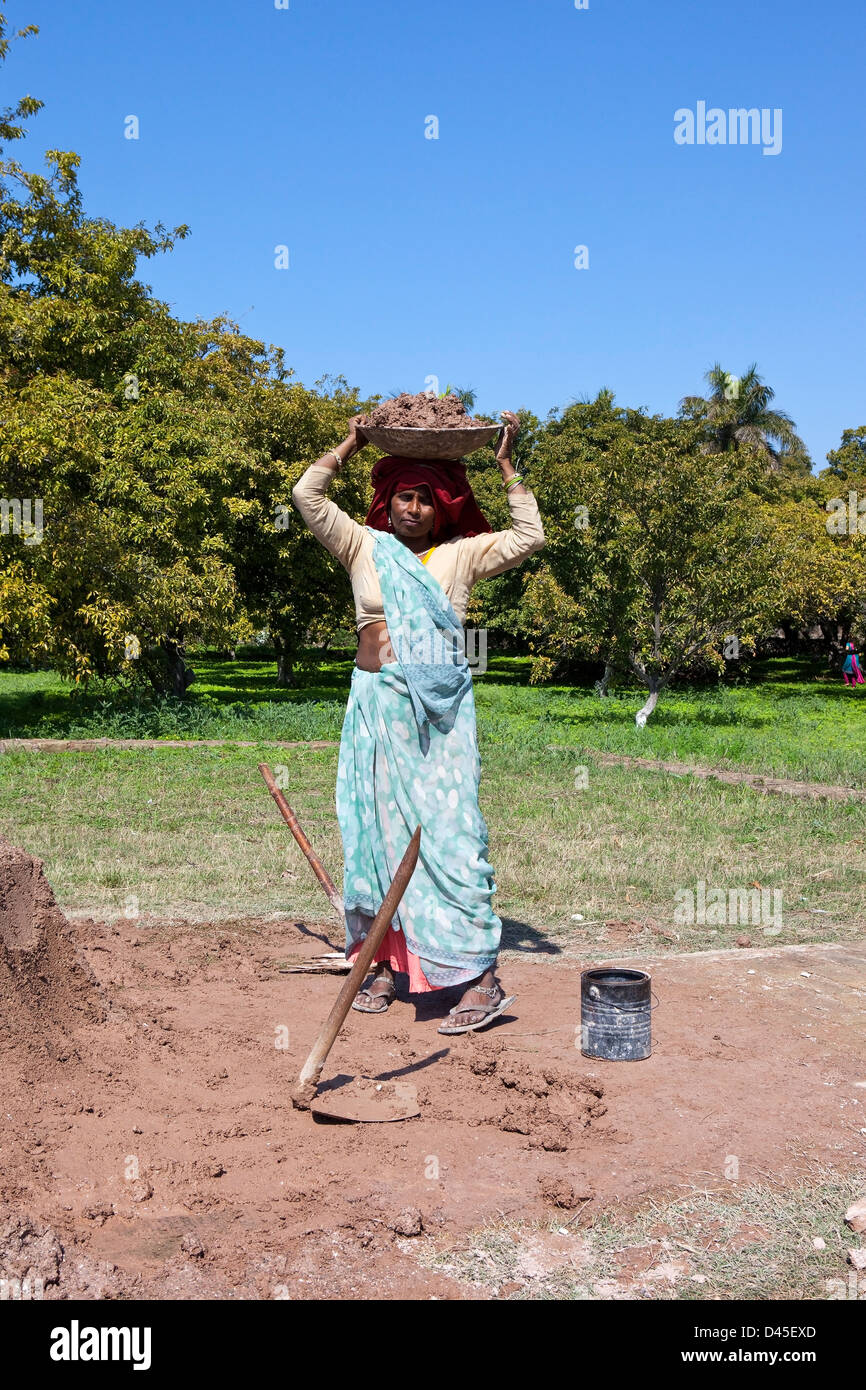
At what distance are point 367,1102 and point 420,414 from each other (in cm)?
250

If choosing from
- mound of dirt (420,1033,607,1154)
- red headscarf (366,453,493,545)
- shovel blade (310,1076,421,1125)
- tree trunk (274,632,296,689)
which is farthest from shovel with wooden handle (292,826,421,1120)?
tree trunk (274,632,296,689)

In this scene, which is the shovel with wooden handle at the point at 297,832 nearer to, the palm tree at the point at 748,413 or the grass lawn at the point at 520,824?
the grass lawn at the point at 520,824

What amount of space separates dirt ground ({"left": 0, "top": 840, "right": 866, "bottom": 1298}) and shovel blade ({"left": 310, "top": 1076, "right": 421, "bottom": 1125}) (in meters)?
0.04

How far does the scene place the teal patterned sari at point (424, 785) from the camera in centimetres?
452

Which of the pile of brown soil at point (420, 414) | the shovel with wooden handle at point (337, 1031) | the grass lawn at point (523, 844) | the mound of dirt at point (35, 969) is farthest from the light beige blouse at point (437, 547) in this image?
the grass lawn at point (523, 844)

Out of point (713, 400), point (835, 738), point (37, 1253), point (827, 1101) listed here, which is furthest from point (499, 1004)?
point (713, 400)

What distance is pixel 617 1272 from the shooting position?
2768mm

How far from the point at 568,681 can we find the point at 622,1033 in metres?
26.0

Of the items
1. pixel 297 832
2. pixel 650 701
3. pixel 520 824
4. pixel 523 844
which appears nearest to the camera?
pixel 297 832

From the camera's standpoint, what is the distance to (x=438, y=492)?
468 centimetres

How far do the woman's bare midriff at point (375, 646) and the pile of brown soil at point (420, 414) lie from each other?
78cm

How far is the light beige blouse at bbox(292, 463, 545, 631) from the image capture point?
14.9 feet

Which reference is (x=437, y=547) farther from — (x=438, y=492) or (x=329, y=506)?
(x=329, y=506)

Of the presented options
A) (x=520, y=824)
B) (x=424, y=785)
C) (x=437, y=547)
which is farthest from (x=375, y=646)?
(x=520, y=824)
